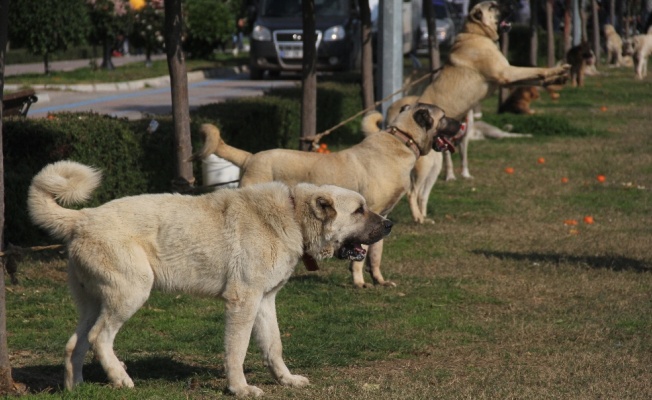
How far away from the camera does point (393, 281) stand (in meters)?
9.88

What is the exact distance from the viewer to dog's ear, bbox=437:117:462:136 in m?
9.62

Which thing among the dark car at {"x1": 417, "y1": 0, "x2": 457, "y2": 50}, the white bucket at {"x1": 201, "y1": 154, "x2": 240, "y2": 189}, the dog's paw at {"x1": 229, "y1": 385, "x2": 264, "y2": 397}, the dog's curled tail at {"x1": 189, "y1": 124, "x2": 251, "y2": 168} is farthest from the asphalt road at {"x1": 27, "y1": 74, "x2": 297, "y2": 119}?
the dark car at {"x1": 417, "y1": 0, "x2": 457, "y2": 50}

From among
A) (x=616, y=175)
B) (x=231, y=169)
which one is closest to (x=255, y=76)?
(x=616, y=175)

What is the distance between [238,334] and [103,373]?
44.4 inches

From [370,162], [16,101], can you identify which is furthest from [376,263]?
[16,101]

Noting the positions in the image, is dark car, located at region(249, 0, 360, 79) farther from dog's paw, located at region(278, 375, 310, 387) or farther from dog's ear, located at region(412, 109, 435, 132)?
dog's paw, located at region(278, 375, 310, 387)

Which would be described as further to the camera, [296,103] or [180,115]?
[296,103]

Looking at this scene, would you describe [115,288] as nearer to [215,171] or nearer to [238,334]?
[238,334]

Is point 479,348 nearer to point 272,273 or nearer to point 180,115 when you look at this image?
point 272,273

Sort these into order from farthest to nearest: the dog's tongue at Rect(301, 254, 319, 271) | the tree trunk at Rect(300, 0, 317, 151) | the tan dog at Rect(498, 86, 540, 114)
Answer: the tan dog at Rect(498, 86, 540, 114)
the tree trunk at Rect(300, 0, 317, 151)
the dog's tongue at Rect(301, 254, 319, 271)

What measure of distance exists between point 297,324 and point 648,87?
3037 centimetres

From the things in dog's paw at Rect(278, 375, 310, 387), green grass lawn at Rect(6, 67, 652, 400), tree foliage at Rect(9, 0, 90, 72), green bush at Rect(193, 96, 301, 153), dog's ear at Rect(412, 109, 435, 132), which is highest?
tree foliage at Rect(9, 0, 90, 72)

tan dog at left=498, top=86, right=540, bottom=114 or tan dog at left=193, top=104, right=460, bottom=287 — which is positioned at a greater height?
tan dog at left=193, top=104, right=460, bottom=287

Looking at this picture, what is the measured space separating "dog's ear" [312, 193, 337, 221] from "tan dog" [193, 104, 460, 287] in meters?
2.89
